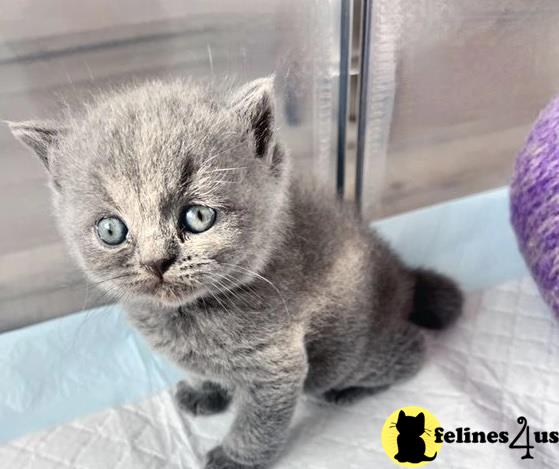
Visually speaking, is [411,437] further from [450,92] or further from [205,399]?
[450,92]

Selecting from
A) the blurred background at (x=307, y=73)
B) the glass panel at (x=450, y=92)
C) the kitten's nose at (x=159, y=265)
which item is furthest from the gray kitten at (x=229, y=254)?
the glass panel at (x=450, y=92)

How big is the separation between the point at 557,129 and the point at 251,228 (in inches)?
19.7

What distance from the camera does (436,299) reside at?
1.07 meters

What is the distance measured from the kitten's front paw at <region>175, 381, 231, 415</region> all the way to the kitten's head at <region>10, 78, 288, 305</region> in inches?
13.1

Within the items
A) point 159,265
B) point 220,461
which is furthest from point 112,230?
point 220,461

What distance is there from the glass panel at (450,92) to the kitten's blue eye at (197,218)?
1.76 ft

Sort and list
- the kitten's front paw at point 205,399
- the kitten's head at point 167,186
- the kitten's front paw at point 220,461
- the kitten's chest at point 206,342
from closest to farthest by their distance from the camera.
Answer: the kitten's head at point 167,186 → the kitten's chest at point 206,342 → the kitten's front paw at point 220,461 → the kitten's front paw at point 205,399

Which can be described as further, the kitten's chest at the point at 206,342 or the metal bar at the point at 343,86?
the metal bar at the point at 343,86

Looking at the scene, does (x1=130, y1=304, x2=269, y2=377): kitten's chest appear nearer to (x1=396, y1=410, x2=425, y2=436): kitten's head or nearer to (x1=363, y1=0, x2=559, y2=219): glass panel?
(x1=396, y1=410, x2=425, y2=436): kitten's head

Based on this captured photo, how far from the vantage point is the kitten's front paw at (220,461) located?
86 centimetres

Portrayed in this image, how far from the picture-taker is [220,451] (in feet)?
2.91

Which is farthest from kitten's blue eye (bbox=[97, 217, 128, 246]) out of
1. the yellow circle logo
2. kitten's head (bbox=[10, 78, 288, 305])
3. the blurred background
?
the yellow circle logo

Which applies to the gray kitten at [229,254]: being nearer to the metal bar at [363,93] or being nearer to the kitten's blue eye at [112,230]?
the kitten's blue eye at [112,230]

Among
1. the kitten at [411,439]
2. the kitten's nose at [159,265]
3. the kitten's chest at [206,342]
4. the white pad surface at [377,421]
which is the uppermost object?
the kitten's nose at [159,265]
